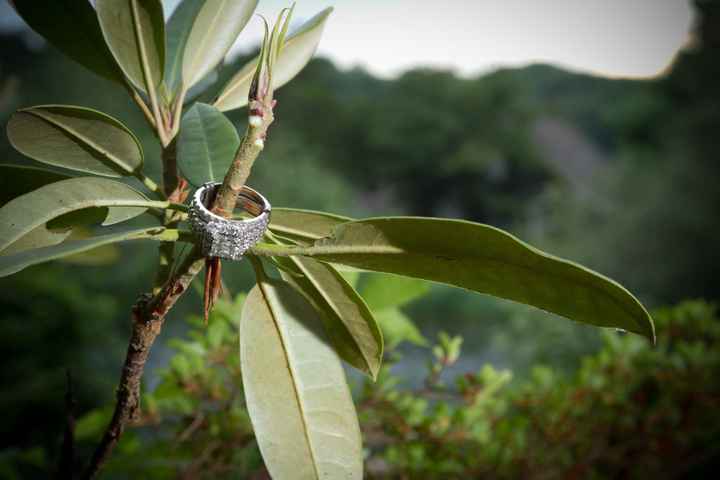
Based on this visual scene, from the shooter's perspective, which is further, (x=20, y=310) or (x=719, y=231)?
(x=719, y=231)

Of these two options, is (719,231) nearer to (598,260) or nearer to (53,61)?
(598,260)

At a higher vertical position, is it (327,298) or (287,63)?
(287,63)

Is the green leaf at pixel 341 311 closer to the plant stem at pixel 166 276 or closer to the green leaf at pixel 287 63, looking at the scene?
the plant stem at pixel 166 276

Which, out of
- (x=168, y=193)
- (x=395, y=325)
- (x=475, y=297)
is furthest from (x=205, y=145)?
(x=475, y=297)

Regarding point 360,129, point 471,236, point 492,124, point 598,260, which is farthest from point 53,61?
point 492,124

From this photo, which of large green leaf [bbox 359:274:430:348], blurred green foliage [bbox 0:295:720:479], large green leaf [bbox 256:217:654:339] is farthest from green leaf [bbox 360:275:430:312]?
large green leaf [bbox 256:217:654:339]

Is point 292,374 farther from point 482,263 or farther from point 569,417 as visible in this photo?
point 569,417
